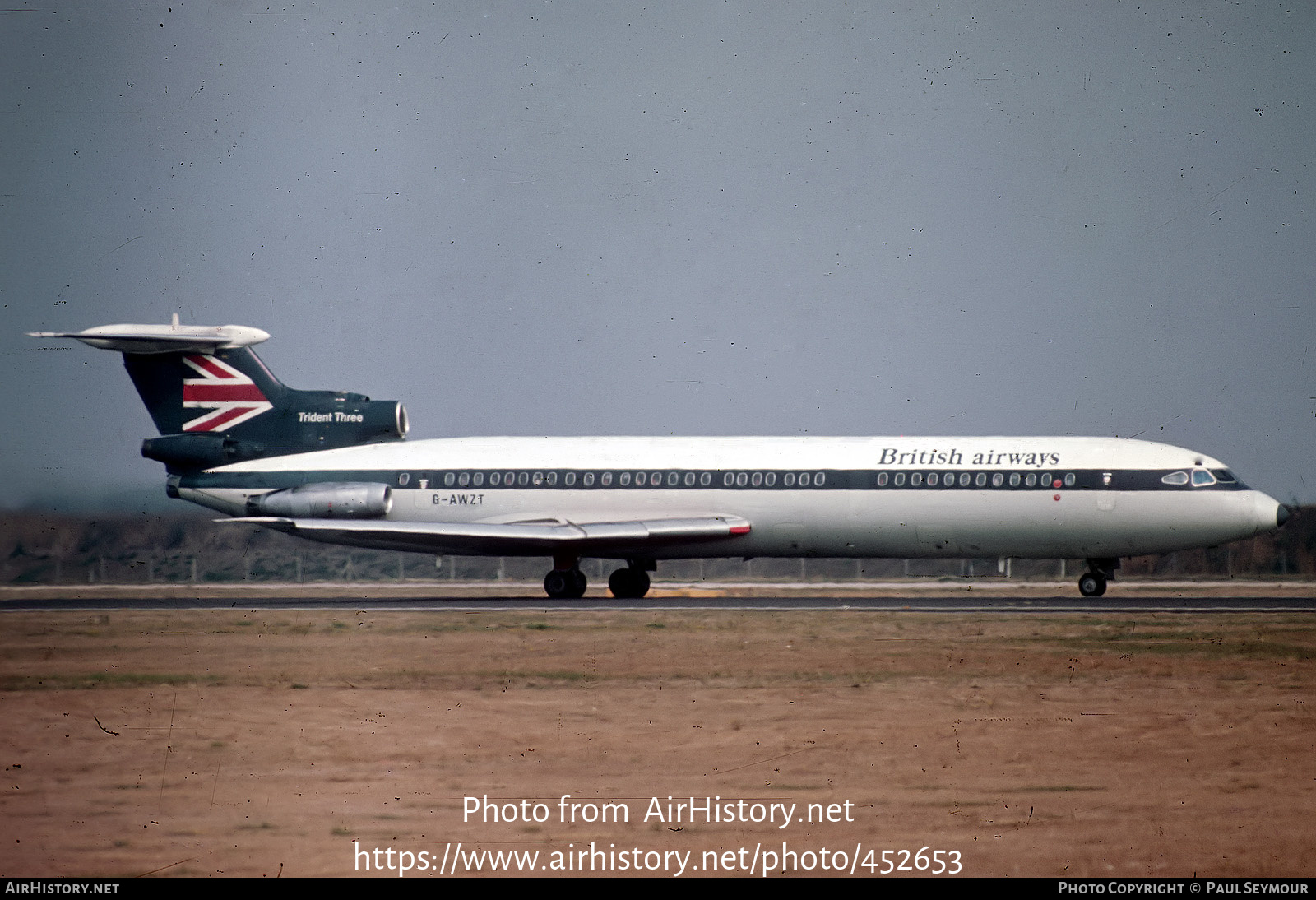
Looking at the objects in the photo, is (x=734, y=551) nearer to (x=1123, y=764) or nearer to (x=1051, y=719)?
(x=1051, y=719)

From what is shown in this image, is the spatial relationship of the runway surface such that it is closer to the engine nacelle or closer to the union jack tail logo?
the engine nacelle

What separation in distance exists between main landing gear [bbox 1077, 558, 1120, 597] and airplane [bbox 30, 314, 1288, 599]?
56mm

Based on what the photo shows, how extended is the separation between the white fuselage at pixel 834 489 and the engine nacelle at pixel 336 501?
280 millimetres

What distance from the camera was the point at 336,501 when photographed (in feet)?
124

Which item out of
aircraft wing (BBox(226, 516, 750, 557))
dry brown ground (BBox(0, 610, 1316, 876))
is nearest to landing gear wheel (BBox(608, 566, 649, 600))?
aircraft wing (BBox(226, 516, 750, 557))

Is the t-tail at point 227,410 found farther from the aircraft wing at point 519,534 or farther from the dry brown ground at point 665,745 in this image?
the dry brown ground at point 665,745

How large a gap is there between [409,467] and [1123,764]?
88.7ft


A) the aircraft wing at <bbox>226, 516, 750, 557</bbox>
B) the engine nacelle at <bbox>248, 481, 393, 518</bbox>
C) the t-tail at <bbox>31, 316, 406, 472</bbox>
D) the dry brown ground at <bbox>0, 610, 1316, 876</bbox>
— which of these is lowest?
the dry brown ground at <bbox>0, 610, 1316, 876</bbox>

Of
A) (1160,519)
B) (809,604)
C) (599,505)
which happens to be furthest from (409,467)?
(1160,519)

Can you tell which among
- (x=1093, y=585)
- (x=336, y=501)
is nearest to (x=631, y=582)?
(x=336, y=501)

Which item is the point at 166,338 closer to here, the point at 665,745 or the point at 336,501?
the point at 336,501

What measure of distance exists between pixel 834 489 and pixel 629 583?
5996mm

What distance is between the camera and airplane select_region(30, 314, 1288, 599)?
35.2 meters

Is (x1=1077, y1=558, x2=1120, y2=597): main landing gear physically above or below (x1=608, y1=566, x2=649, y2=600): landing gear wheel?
above
